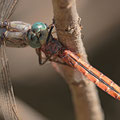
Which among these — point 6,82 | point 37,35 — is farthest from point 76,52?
point 6,82

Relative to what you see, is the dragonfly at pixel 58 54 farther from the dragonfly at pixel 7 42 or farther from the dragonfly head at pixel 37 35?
the dragonfly at pixel 7 42

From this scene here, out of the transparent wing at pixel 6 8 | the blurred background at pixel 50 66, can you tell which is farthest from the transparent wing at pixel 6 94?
the blurred background at pixel 50 66

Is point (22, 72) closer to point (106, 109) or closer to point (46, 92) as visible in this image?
point (46, 92)

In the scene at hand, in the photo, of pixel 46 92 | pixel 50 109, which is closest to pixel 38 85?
pixel 46 92

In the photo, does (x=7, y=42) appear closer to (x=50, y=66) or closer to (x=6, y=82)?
(x=6, y=82)

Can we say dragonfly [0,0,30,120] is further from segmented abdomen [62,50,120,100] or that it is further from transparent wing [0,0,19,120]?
segmented abdomen [62,50,120,100]

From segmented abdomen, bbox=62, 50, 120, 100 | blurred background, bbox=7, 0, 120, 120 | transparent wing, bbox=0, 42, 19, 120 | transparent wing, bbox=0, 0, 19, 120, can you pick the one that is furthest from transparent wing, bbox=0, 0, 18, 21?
blurred background, bbox=7, 0, 120, 120

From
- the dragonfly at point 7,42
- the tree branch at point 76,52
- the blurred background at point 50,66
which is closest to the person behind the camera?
the tree branch at point 76,52
